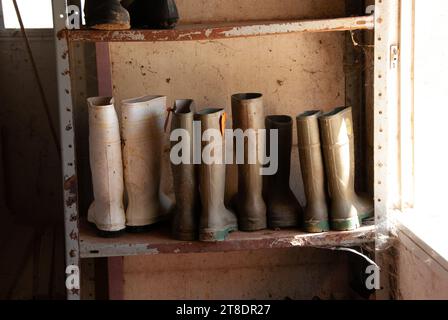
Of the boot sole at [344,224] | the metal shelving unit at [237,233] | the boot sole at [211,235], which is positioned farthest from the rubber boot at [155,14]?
the boot sole at [344,224]

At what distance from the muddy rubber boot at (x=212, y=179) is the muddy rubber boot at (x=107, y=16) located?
30 centimetres

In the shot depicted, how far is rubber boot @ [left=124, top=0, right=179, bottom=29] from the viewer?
70.4 inches

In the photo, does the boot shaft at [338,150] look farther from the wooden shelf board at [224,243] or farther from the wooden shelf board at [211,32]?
the wooden shelf board at [211,32]

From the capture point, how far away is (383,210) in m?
1.88

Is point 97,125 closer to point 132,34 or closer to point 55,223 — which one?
point 132,34

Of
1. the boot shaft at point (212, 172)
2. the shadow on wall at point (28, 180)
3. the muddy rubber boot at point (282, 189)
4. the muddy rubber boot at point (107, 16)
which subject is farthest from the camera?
the shadow on wall at point (28, 180)

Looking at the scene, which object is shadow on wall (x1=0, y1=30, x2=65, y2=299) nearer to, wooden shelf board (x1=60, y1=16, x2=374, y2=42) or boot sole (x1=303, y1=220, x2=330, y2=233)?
wooden shelf board (x1=60, y1=16, x2=374, y2=42)

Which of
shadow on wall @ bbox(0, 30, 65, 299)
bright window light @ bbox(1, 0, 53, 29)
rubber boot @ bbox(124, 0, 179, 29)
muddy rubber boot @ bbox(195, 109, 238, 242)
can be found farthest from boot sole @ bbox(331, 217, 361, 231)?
bright window light @ bbox(1, 0, 53, 29)

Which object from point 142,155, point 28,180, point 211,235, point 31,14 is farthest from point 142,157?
point 31,14

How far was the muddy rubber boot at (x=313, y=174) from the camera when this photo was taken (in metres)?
1.84

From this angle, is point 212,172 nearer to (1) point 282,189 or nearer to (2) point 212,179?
(2) point 212,179

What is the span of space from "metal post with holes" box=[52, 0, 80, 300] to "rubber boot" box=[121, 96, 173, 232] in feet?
0.46

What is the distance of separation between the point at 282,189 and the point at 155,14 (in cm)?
57

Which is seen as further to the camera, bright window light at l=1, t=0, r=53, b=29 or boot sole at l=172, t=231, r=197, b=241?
bright window light at l=1, t=0, r=53, b=29
